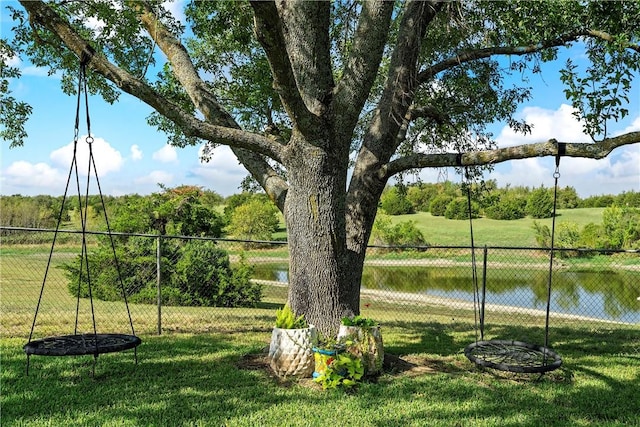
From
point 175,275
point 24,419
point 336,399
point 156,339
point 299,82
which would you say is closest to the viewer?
point 24,419

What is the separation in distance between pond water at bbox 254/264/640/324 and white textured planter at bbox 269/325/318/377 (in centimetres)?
924

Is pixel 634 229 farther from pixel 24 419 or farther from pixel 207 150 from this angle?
pixel 24 419

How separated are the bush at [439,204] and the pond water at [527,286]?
12331mm

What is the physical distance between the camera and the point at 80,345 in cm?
414

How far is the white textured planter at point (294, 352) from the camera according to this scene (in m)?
4.32

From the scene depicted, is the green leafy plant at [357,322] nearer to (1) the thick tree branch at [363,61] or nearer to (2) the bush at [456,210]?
(1) the thick tree branch at [363,61]

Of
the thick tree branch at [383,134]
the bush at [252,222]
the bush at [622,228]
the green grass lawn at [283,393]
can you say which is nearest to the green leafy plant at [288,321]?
the green grass lawn at [283,393]

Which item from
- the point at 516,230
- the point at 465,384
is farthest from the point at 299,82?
the point at 516,230

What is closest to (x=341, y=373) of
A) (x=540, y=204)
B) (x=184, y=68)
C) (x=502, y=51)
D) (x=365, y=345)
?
(x=365, y=345)

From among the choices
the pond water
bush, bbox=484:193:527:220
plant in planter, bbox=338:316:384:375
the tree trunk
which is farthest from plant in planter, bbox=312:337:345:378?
bush, bbox=484:193:527:220

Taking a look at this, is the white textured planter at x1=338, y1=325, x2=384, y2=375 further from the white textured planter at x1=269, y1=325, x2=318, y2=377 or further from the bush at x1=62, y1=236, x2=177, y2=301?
the bush at x1=62, y1=236, x2=177, y2=301

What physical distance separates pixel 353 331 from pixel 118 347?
188 centimetres

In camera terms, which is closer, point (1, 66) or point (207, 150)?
point (1, 66)

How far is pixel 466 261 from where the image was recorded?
1933cm
